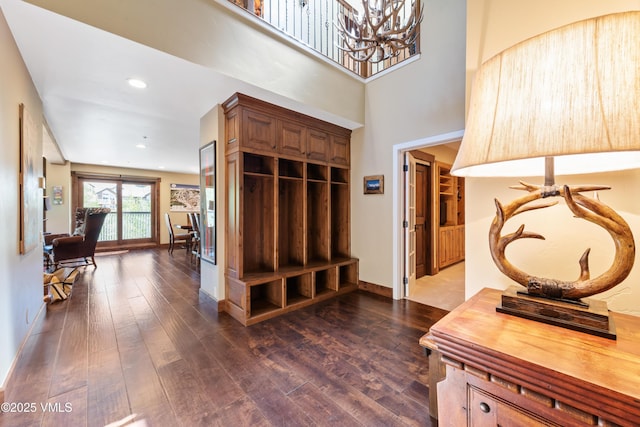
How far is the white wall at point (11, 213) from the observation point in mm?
1691

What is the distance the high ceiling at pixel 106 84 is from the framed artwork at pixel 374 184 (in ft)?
6.08

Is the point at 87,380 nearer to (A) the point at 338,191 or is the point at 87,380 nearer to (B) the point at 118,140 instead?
(A) the point at 338,191

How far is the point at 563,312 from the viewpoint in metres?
0.85

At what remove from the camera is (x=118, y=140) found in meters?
4.59

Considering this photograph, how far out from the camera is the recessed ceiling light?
241 cm

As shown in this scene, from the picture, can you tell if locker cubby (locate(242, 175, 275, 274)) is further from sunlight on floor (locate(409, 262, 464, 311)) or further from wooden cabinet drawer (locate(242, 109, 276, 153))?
sunlight on floor (locate(409, 262, 464, 311))

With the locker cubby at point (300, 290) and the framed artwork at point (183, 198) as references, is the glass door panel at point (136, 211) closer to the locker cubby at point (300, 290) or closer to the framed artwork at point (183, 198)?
the framed artwork at point (183, 198)

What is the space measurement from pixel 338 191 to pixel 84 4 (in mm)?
3274

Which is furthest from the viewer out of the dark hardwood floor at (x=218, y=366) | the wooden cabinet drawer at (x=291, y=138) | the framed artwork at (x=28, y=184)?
the wooden cabinet drawer at (x=291, y=138)

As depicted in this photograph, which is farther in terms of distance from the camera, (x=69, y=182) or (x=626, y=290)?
(x=69, y=182)

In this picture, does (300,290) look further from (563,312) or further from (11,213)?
(563,312)

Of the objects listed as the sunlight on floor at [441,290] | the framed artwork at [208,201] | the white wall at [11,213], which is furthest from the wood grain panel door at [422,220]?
the white wall at [11,213]

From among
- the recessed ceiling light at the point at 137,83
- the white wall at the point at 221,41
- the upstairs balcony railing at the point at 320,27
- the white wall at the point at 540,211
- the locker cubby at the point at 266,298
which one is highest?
the upstairs balcony railing at the point at 320,27

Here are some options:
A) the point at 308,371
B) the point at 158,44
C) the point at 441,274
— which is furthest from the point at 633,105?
the point at 441,274
